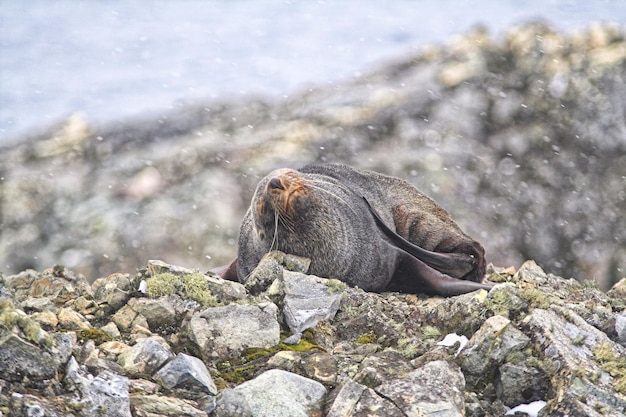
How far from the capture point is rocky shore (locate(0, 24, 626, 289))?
1773 cm

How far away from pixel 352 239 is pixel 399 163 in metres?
12.2

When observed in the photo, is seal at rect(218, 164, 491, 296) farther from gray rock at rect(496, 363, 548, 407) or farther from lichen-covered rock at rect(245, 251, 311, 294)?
gray rock at rect(496, 363, 548, 407)

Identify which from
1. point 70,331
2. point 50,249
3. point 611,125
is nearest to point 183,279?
point 70,331

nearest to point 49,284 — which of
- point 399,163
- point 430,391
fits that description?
point 430,391

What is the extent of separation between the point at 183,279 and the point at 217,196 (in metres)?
13.2

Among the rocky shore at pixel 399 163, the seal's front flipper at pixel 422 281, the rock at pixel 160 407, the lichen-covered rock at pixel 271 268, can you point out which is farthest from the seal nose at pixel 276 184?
the rocky shore at pixel 399 163

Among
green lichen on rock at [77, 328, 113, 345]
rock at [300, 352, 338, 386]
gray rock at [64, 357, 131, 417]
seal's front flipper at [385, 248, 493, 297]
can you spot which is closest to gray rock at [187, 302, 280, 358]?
rock at [300, 352, 338, 386]

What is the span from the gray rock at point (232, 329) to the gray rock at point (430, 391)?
1.04 m

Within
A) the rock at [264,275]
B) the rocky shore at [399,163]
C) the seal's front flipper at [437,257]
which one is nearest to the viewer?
the rock at [264,275]

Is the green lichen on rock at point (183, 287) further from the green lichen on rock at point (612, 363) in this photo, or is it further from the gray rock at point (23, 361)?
the green lichen on rock at point (612, 363)

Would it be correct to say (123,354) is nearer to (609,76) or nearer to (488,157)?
(488,157)

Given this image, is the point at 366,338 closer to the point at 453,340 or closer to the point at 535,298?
the point at 453,340

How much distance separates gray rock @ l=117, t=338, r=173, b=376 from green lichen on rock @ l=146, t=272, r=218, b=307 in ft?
3.51

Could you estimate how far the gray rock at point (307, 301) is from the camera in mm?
5172
